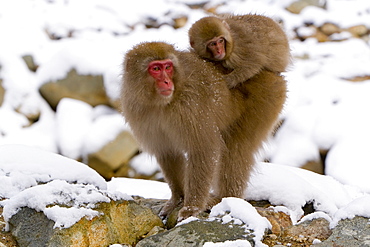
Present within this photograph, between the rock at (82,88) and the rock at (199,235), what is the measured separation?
221 inches

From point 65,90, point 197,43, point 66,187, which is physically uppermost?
point 197,43

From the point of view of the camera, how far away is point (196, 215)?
384cm

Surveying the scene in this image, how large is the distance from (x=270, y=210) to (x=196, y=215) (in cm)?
52

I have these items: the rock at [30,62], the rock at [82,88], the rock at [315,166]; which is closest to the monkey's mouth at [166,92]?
the rock at [315,166]

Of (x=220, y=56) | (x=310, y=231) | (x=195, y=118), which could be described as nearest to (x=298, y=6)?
(x=220, y=56)

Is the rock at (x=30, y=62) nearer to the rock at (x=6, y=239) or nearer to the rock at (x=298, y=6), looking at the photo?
the rock at (x=298, y=6)

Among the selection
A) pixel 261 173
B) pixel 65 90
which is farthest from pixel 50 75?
pixel 261 173

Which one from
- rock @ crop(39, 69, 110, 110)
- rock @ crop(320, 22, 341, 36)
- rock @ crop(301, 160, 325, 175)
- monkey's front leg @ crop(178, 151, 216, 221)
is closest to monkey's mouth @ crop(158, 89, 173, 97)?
monkey's front leg @ crop(178, 151, 216, 221)

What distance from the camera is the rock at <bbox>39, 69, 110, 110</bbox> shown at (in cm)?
862

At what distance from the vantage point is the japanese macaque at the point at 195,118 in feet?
12.3

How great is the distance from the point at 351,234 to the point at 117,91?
110 inches

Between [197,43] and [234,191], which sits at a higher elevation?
[197,43]

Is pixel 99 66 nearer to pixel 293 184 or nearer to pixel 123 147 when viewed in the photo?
pixel 123 147

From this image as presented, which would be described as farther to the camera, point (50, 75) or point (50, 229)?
point (50, 75)
